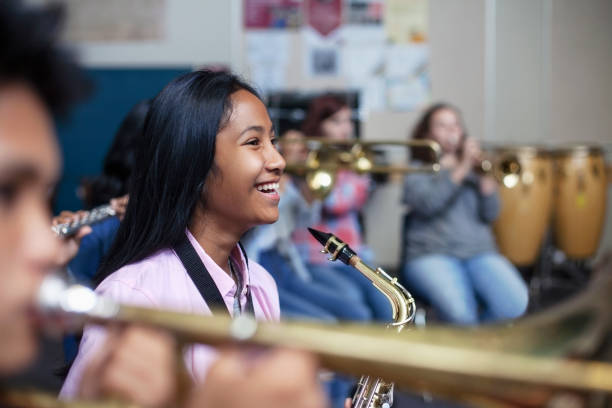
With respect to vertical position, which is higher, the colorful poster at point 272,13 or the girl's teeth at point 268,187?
the colorful poster at point 272,13

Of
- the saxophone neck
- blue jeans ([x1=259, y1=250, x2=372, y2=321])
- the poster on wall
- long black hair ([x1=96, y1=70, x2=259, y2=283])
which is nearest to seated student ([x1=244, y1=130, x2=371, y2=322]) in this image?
blue jeans ([x1=259, y1=250, x2=372, y2=321])

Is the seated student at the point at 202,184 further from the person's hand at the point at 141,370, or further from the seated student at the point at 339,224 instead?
the seated student at the point at 339,224

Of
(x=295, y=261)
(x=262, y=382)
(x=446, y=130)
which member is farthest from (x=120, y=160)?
(x=262, y=382)

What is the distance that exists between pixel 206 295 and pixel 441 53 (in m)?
4.04

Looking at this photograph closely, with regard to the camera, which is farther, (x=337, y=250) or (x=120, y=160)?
(x=120, y=160)

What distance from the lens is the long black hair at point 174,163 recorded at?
1.47 m

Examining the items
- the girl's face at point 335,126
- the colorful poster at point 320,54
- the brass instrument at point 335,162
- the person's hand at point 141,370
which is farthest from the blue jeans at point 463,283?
the person's hand at point 141,370

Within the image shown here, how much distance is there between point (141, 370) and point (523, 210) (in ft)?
14.1

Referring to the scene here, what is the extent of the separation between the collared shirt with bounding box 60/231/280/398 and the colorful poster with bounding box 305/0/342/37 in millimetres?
3736

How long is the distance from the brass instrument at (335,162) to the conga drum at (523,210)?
1184 mm

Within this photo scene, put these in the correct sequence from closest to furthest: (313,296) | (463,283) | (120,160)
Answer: (120,160), (313,296), (463,283)

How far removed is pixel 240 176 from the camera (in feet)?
4.91

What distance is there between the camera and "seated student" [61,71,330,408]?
4.77 feet

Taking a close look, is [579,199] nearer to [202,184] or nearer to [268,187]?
[268,187]
